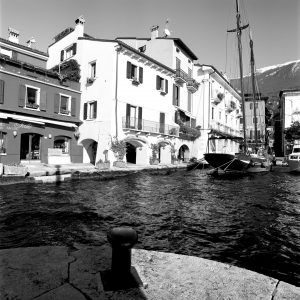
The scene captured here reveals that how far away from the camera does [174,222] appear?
7527mm

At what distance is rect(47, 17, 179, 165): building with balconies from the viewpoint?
2419 cm

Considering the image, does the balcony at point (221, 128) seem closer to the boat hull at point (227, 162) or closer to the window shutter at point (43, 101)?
the boat hull at point (227, 162)

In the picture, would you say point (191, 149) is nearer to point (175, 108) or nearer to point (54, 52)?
point (175, 108)

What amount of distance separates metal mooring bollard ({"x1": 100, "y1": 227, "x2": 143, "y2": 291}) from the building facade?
1896 centimetres

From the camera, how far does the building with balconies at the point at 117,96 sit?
24188 millimetres

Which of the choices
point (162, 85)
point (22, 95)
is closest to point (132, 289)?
point (22, 95)

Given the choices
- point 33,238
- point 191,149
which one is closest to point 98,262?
point 33,238

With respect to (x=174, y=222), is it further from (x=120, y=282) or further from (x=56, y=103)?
(x=56, y=103)

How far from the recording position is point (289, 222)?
7.70 metres

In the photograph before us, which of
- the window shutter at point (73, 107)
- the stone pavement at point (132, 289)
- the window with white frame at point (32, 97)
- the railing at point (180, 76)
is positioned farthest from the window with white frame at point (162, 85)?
the stone pavement at point (132, 289)

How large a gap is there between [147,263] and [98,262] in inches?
25.0

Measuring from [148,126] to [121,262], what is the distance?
25.1 m

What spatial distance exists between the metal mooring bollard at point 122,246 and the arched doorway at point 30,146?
66.7 feet

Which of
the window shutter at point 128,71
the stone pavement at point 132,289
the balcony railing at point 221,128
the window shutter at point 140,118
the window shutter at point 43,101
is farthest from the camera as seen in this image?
the balcony railing at point 221,128
